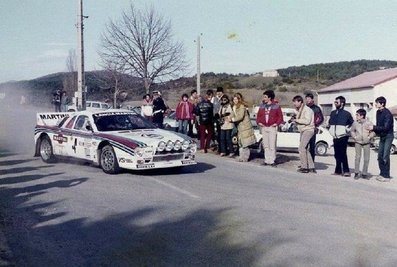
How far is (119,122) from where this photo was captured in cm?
1323

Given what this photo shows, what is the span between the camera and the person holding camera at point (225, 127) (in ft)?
52.7

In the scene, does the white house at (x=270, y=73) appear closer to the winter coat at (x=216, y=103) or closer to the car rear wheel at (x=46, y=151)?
the winter coat at (x=216, y=103)

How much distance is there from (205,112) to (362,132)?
18.6 ft

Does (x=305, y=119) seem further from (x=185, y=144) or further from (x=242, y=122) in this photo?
(x=185, y=144)

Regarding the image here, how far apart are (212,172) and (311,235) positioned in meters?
6.24

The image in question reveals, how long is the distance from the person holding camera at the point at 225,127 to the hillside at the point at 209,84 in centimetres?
2353

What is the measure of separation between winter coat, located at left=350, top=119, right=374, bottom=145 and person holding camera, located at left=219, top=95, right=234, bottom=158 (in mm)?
4047

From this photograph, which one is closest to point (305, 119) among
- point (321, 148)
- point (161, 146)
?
point (161, 146)

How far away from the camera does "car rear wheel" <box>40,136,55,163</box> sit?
47.7ft

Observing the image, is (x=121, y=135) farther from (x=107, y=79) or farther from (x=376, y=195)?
(x=107, y=79)

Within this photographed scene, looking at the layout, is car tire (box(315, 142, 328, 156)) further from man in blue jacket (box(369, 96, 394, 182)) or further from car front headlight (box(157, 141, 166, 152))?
car front headlight (box(157, 141, 166, 152))

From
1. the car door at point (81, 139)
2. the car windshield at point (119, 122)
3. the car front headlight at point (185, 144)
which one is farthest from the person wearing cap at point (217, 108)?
the car door at point (81, 139)

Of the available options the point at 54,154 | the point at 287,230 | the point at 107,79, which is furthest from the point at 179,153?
the point at 107,79

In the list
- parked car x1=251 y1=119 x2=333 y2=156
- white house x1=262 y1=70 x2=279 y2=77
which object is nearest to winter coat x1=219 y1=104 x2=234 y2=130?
parked car x1=251 y1=119 x2=333 y2=156
